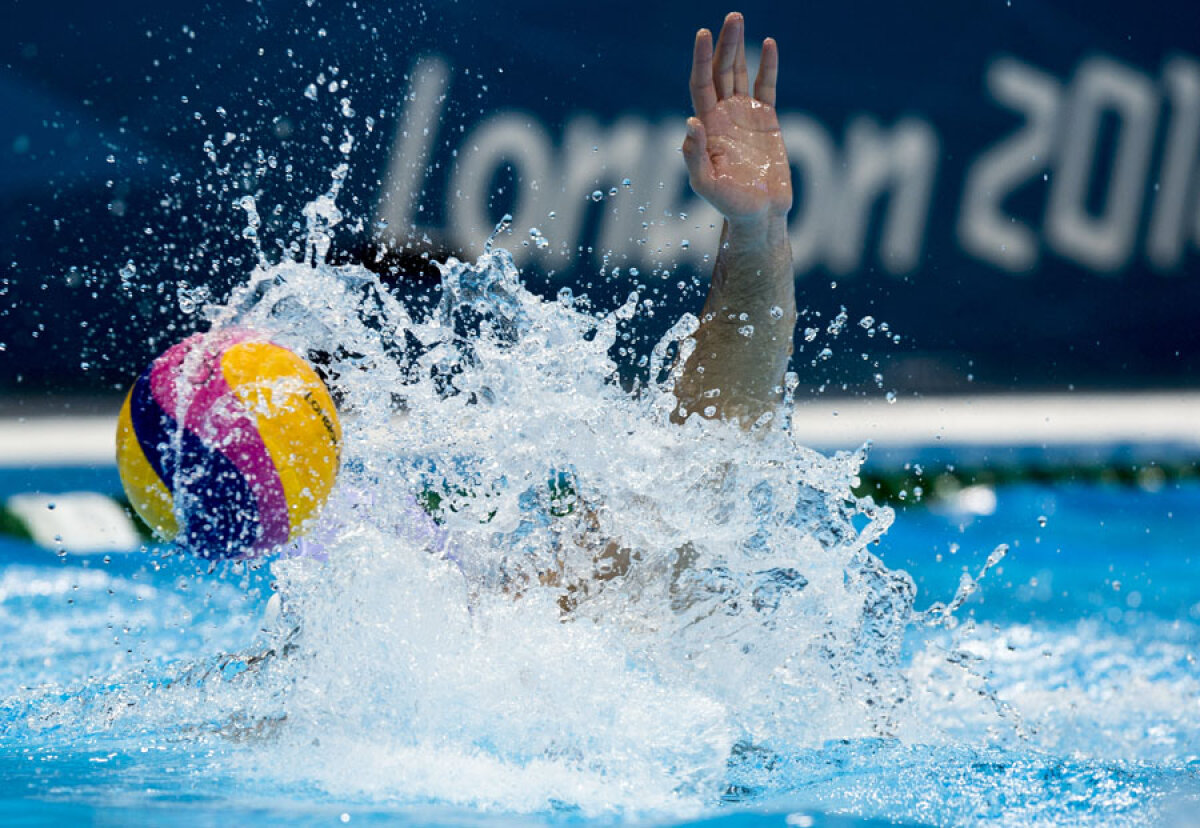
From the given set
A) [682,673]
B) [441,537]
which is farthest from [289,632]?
[682,673]

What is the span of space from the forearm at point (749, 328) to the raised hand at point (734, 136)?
50mm

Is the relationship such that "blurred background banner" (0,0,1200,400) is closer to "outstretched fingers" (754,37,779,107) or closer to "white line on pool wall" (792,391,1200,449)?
"white line on pool wall" (792,391,1200,449)

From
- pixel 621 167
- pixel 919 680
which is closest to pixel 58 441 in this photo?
pixel 621 167

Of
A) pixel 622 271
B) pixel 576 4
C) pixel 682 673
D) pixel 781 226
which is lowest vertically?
pixel 682 673

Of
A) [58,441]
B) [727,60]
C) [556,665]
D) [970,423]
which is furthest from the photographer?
Answer: [970,423]

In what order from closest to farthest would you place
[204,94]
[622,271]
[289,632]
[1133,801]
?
[1133,801], [289,632], [204,94], [622,271]

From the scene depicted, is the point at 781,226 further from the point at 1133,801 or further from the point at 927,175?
the point at 927,175

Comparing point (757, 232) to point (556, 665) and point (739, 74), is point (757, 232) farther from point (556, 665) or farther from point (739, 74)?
point (556, 665)

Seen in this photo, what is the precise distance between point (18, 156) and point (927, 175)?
9.55 ft

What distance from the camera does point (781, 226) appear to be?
1887mm

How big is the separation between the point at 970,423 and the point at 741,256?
9.24 feet

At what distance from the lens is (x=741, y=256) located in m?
1.88

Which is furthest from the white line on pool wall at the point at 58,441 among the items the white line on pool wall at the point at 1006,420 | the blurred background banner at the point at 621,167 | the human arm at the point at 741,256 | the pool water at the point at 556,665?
the human arm at the point at 741,256

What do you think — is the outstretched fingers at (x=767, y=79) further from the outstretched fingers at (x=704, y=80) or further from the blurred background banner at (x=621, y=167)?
the blurred background banner at (x=621, y=167)
